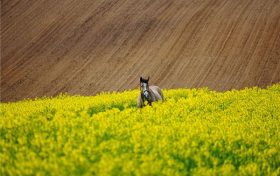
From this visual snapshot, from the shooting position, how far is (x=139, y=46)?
125 feet

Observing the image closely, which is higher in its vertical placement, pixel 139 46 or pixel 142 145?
pixel 139 46

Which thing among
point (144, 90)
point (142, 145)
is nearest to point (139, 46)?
point (144, 90)

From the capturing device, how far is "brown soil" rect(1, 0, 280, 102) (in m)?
33.5

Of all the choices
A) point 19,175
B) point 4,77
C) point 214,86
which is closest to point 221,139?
point 19,175

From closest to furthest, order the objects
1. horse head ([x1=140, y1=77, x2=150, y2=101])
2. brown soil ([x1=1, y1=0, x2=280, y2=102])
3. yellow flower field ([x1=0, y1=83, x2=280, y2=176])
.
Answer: yellow flower field ([x1=0, y1=83, x2=280, y2=176]) → horse head ([x1=140, y1=77, x2=150, y2=101]) → brown soil ([x1=1, y1=0, x2=280, y2=102])

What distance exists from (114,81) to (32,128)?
81.9ft

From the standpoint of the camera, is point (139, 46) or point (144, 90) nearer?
point (144, 90)

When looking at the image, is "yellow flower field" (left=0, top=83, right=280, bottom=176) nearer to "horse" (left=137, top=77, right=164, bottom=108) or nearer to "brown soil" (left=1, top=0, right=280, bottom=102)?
"horse" (left=137, top=77, right=164, bottom=108)

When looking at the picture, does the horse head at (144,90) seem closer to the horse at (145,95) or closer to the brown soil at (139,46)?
the horse at (145,95)

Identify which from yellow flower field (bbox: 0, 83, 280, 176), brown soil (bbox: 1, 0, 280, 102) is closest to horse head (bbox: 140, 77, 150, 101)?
yellow flower field (bbox: 0, 83, 280, 176)

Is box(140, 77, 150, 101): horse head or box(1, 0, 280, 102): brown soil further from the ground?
box(1, 0, 280, 102): brown soil

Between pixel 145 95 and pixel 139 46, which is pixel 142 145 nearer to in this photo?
pixel 145 95

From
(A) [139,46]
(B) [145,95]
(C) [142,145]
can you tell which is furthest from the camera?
(A) [139,46]

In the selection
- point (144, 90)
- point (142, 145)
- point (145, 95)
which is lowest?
point (142, 145)
